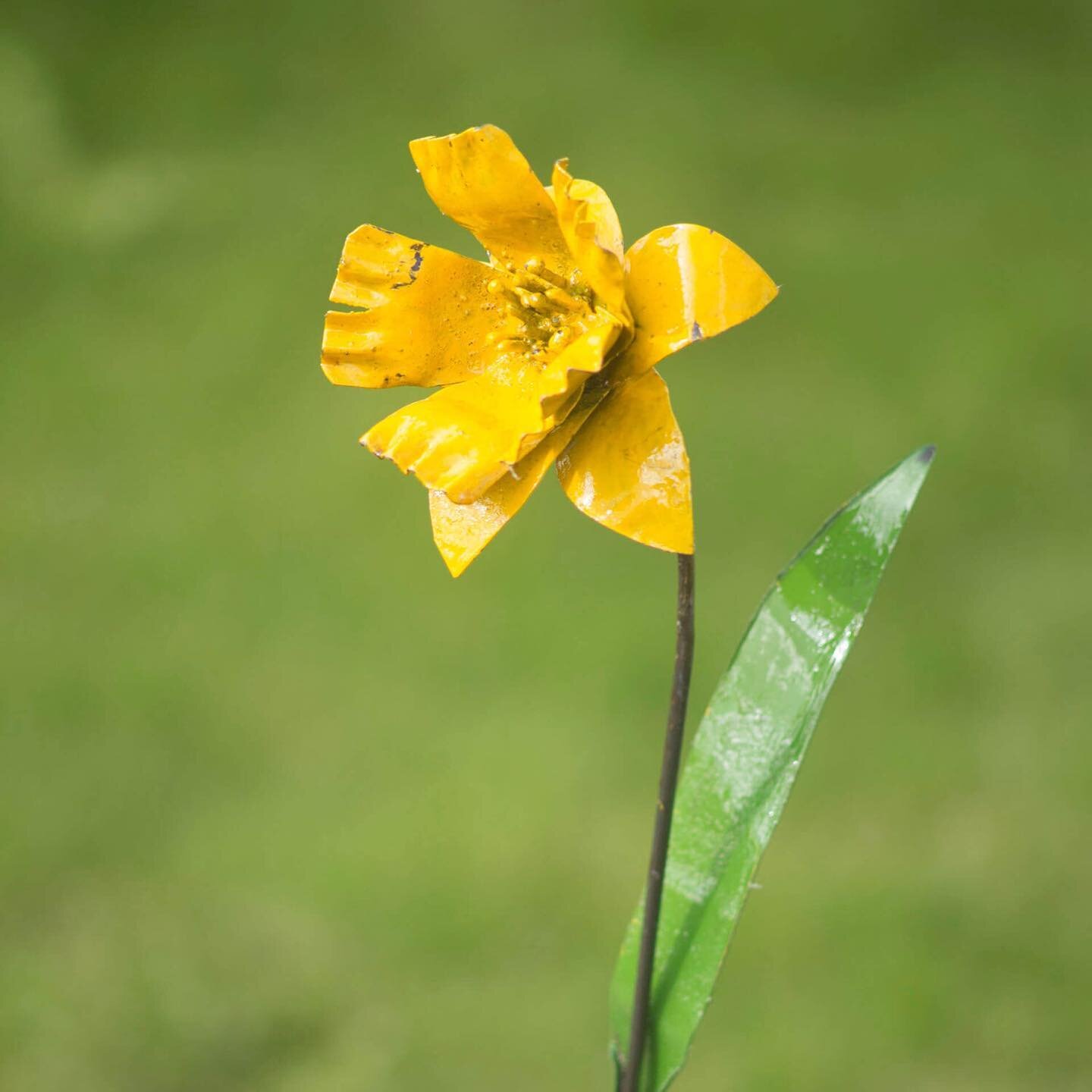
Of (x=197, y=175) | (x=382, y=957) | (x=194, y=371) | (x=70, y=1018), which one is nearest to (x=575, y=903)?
(x=382, y=957)

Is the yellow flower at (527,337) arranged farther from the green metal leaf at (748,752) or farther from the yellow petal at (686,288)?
the green metal leaf at (748,752)

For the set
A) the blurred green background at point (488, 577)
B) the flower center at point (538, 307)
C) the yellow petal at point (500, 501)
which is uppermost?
the flower center at point (538, 307)

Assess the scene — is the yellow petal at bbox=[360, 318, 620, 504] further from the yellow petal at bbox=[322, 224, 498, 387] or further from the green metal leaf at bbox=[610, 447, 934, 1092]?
the green metal leaf at bbox=[610, 447, 934, 1092]

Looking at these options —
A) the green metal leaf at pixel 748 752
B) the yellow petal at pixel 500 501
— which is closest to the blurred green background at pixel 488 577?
the green metal leaf at pixel 748 752

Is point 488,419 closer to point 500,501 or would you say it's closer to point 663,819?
point 500,501

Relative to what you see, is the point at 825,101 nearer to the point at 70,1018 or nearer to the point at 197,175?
the point at 197,175

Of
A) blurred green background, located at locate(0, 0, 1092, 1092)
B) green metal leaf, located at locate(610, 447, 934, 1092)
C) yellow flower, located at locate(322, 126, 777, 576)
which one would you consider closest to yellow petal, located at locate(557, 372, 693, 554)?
yellow flower, located at locate(322, 126, 777, 576)

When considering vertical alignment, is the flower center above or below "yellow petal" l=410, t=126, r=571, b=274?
below
